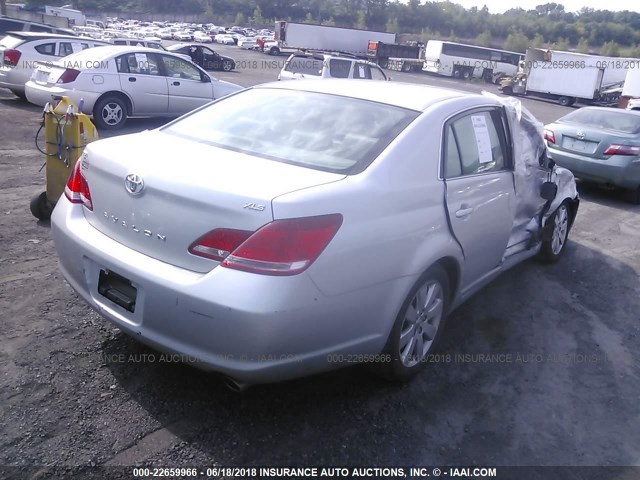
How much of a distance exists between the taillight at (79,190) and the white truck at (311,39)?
1941 inches

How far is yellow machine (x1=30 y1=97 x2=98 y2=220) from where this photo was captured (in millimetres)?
5488

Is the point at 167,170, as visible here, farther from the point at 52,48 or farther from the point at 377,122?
the point at 52,48

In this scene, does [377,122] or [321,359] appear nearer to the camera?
[321,359]

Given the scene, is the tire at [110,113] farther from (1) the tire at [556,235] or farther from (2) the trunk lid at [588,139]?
(1) the tire at [556,235]

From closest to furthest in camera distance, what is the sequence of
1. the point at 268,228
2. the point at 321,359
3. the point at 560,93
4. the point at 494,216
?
the point at 268,228 → the point at 321,359 → the point at 494,216 → the point at 560,93

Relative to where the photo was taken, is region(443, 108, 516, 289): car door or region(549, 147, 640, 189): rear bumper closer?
region(443, 108, 516, 289): car door

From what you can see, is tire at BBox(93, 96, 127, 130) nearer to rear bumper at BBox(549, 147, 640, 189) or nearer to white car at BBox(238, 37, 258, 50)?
rear bumper at BBox(549, 147, 640, 189)

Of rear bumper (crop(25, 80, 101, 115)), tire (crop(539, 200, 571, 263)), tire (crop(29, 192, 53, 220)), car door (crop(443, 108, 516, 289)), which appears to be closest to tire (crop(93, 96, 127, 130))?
rear bumper (crop(25, 80, 101, 115))

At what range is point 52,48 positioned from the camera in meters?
13.2

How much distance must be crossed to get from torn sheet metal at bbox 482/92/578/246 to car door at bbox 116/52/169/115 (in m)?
7.72

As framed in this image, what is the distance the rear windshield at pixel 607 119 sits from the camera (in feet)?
30.6

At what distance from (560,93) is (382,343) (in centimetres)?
3796

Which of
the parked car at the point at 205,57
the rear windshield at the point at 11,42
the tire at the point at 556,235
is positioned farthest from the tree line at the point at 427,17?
the tire at the point at 556,235

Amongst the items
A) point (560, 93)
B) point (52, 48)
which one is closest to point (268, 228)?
point (52, 48)
